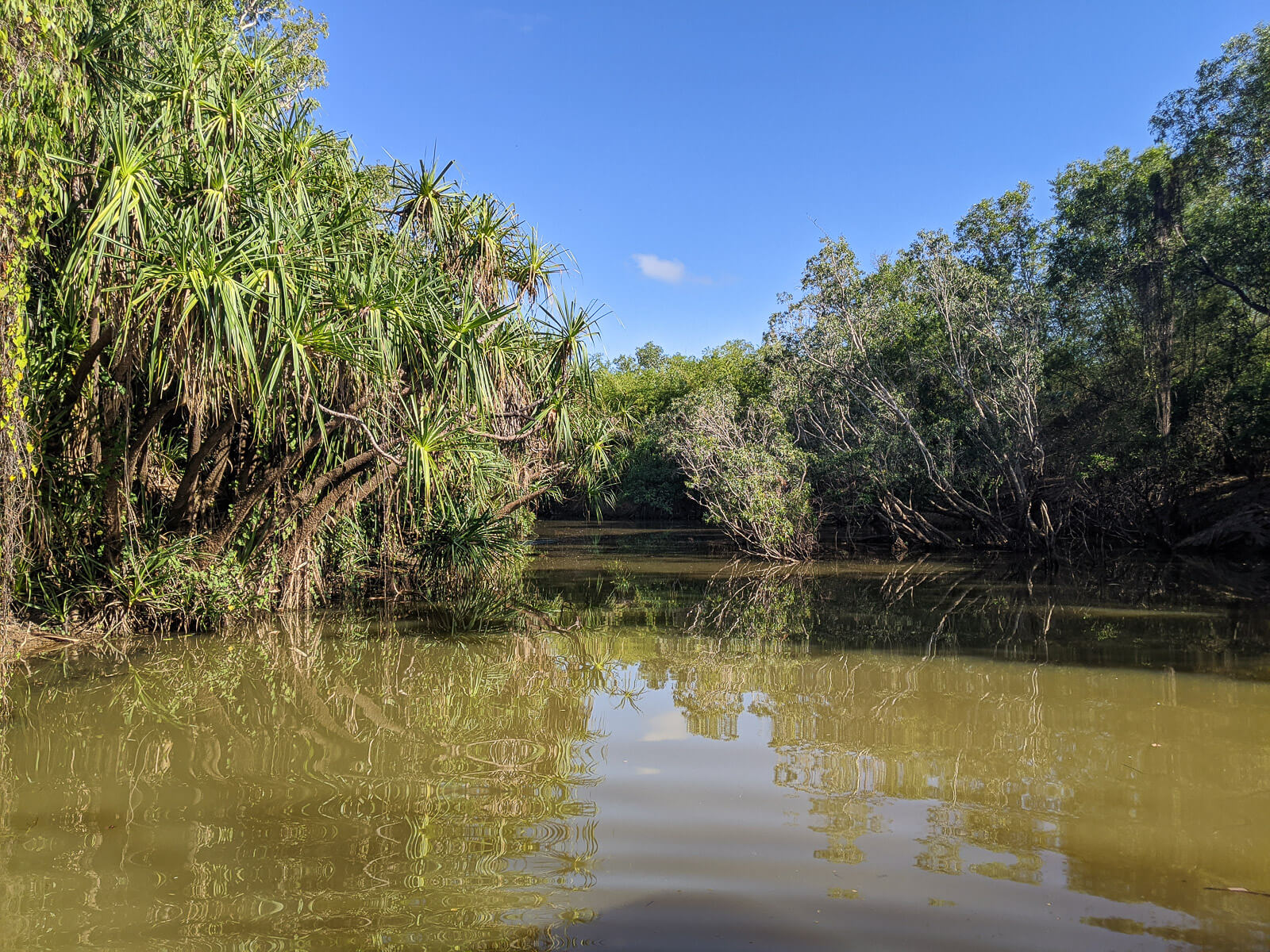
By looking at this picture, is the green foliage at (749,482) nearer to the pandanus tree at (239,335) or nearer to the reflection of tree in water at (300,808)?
the pandanus tree at (239,335)

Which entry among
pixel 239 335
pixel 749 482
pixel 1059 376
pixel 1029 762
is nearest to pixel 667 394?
pixel 1059 376

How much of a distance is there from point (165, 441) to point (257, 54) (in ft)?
12.3

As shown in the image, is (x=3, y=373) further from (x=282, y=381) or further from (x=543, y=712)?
(x=543, y=712)

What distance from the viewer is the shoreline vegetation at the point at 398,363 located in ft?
19.1

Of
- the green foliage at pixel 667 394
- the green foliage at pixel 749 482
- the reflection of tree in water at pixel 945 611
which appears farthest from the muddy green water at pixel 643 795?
the green foliage at pixel 667 394

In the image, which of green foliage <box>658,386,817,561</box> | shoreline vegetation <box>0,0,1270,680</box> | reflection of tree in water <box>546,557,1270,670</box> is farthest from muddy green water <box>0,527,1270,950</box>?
green foliage <box>658,386,817,561</box>

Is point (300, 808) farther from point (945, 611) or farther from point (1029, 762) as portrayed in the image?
point (945, 611)

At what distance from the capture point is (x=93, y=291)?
5727mm

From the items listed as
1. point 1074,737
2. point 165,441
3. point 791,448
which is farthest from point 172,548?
point 791,448

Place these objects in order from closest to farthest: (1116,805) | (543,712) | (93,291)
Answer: (1116,805) < (543,712) < (93,291)

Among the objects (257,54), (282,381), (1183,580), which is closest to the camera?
(282,381)

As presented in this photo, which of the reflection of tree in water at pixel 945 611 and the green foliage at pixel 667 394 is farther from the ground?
the green foliage at pixel 667 394

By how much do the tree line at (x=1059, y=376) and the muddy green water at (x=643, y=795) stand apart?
1011cm

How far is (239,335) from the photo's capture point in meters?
5.71
